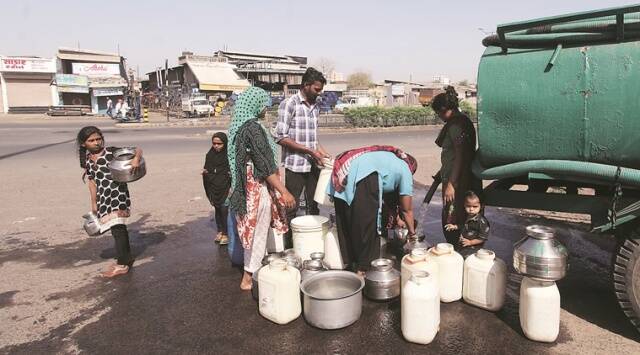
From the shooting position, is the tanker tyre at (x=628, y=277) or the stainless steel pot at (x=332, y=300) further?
the stainless steel pot at (x=332, y=300)

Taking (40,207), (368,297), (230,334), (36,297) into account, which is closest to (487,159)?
(368,297)

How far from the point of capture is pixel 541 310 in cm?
283

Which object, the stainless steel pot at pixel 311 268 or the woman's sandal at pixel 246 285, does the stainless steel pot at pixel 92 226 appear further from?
the stainless steel pot at pixel 311 268

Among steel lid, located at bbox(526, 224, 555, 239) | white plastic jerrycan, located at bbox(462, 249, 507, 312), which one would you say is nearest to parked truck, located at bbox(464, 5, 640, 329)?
steel lid, located at bbox(526, 224, 555, 239)

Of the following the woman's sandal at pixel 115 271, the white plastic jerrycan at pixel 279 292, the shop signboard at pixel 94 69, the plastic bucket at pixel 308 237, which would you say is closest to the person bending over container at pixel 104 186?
the woman's sandal at pixel 115 271

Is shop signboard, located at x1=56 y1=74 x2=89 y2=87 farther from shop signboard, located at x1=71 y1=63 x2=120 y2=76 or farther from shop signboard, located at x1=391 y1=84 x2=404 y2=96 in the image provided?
shop signboard, located at x1=391 y1=84 x2=404 y2=96

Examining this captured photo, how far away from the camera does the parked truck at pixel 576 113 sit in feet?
8.71

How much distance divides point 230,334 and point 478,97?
2.34 m

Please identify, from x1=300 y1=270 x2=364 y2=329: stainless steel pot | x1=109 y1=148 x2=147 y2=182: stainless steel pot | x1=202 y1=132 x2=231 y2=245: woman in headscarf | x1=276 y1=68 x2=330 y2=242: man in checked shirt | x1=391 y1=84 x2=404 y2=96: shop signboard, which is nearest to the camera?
x1=300 y1=270 x2=364 y2=329: stainless steel pot

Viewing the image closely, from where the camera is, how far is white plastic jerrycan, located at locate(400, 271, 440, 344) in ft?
9.40

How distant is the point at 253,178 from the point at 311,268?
872 mm

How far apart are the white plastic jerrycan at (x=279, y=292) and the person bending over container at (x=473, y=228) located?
146 centimetres

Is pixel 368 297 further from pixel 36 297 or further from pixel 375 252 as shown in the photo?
pixel 36 297

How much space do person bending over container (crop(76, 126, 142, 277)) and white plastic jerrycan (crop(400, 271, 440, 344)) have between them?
2.73 meters
